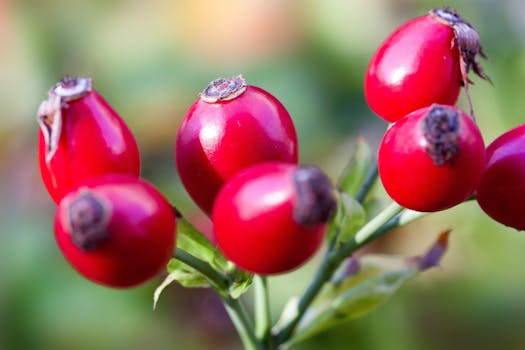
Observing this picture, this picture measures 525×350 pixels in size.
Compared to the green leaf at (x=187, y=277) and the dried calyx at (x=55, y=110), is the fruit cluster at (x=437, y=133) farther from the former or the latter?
the dried calyx at (x=55, y=110)

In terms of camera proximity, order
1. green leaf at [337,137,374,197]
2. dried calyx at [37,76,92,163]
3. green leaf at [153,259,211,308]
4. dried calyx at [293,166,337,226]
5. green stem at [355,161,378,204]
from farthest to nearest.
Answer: green leaf at [337,137,374,197]
green stem at [355,161,378,204]
green leaf at [153,259,211,308]
dried calyx at [37,76,92,163]
dried calyx at [293,166,337,226]

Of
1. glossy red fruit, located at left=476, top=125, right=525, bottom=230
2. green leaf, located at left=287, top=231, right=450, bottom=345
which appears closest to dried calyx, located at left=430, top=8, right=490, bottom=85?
glossy red fruit, located at left=476, top=125, right=525, bottom=230

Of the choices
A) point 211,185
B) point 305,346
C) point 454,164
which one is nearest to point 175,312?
point 305,346

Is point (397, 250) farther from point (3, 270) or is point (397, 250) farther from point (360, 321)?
point (3, 270)

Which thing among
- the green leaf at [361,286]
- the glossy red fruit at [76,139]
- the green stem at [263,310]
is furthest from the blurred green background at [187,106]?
the glossy red fruit at [76,139]

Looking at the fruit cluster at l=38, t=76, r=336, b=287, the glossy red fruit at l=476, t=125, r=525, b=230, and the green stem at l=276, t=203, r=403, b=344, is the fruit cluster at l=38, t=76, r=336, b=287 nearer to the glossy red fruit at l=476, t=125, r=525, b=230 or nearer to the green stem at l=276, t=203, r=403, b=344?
the green stem at l=276, t=203, r=403, b=344

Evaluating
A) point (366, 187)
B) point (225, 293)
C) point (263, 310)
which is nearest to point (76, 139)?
point (225, 293)
